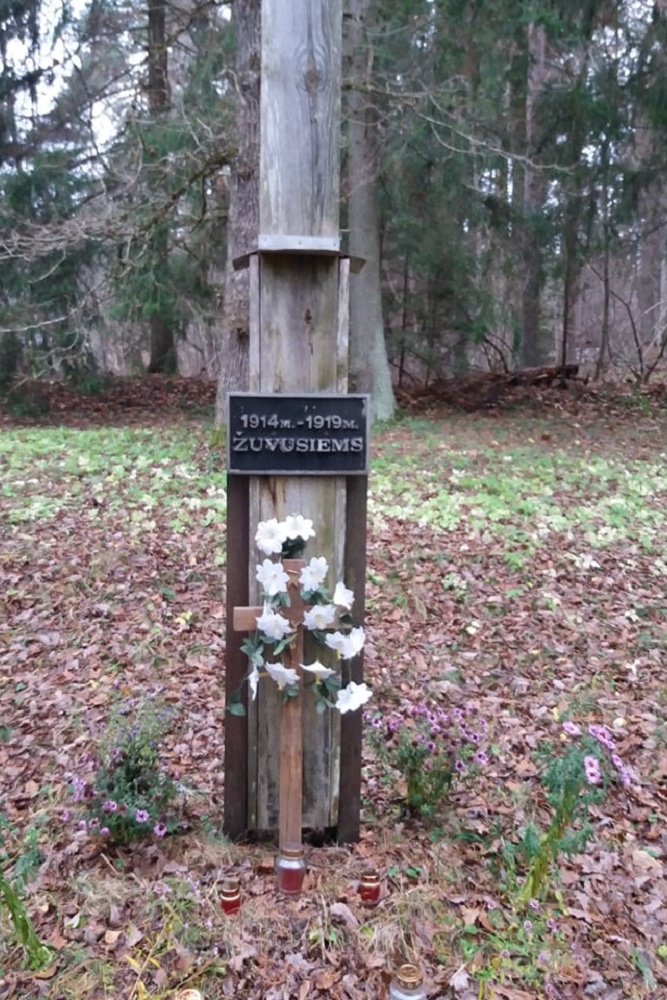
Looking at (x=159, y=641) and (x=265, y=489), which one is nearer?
(x=265, y=489)

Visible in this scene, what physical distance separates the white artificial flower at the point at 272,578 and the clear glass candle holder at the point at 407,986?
1.12m

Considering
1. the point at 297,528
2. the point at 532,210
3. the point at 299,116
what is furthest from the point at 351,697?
the point at 532,210

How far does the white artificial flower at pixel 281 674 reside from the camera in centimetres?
245

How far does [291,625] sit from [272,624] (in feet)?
0.31

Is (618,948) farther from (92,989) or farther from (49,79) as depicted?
(49,79)

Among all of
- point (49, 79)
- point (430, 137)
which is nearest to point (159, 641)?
point (430, 137)

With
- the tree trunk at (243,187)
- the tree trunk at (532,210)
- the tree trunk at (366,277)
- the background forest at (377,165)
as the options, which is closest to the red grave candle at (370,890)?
the tree trunk at (243,187)

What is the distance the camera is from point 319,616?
247 cm

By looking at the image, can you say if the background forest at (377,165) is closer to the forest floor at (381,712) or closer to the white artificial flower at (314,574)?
the forest floor at (381,712)

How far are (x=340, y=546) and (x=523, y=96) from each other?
12.1 m

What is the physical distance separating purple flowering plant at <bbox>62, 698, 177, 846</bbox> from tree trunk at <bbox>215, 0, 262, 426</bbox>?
16.0 ft

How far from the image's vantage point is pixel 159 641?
4.46 m

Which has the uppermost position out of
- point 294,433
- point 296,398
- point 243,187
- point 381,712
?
point 243,187

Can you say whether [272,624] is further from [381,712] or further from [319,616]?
[381,712]
